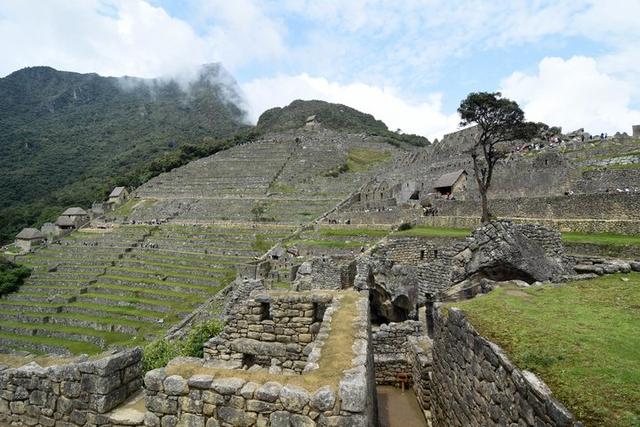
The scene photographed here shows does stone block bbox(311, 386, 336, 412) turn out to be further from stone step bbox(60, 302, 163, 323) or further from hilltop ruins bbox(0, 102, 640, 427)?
stone step bbox(60, 302, 163, 323)

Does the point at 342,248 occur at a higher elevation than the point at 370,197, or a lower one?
lower

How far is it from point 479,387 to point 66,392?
441cm

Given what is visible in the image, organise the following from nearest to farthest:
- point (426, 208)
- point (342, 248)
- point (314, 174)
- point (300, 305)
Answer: point (300, 305)
point (342, 248)
point (426, 208)
point (314, 174)

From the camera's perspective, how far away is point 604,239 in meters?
13.2

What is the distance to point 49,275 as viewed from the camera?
125ft

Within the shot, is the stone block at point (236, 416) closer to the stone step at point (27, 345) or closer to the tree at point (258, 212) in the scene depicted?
the stone step at point (27, 345)

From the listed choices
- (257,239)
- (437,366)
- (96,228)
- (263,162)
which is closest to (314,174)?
(263,162)

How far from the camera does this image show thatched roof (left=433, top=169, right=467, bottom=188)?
106 ft

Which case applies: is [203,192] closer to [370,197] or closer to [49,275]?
[49,275]

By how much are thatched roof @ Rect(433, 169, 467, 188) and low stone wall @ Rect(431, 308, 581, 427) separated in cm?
2818

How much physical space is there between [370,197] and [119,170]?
92410mm

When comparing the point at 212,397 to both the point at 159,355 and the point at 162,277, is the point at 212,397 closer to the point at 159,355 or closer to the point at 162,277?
the point at 159,355

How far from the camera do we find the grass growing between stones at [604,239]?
483 inches

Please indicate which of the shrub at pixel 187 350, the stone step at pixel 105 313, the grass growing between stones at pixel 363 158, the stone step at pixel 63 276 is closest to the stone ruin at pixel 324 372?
the shrub at pixel 187 350
